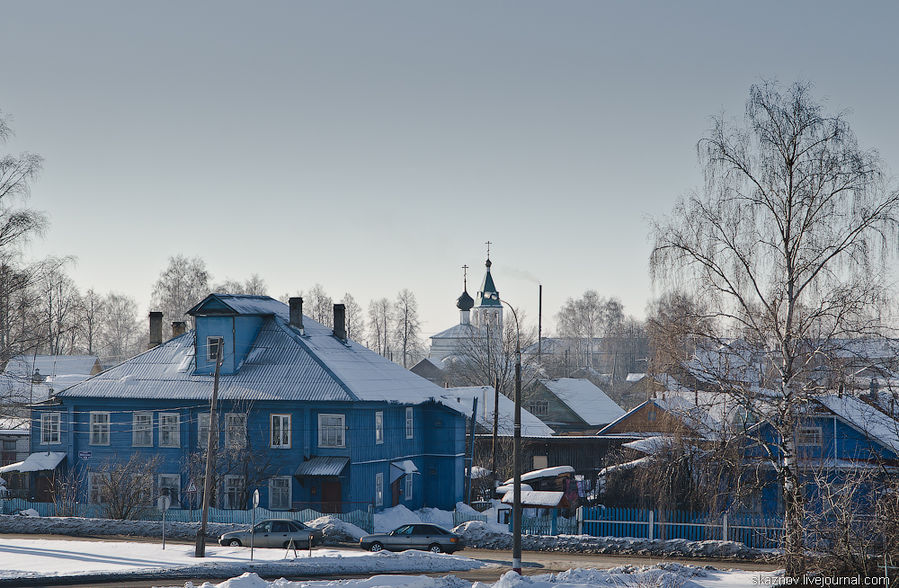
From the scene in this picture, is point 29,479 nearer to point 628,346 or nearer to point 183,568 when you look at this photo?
point 183,568

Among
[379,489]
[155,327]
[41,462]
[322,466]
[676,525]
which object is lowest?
[379,489]

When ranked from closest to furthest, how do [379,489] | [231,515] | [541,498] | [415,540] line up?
[415,540]
[231,515]
[541,498]
[379,489]

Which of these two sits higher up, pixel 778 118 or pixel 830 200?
pixel 778 118

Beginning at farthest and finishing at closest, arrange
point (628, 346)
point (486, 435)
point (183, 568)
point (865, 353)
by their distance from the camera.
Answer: point (628, 346), point (486, 435), point (183, 568), point (865, 353)

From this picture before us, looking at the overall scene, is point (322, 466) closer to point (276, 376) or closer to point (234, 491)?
point (234, 491)

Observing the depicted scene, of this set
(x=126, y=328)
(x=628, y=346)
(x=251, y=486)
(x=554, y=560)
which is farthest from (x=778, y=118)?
(x=628, y=346)

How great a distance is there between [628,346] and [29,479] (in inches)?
4257

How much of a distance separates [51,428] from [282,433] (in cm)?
1102

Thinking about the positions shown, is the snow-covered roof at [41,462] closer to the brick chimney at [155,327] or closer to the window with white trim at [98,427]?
the window with white trim at [98,427]

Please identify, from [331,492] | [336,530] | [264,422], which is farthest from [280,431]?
[336,530]

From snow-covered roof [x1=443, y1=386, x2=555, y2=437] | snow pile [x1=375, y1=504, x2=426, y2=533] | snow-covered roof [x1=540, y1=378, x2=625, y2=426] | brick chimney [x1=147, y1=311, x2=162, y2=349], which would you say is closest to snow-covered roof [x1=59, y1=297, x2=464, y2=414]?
brick chimney [x1=147, y1=311, x2=162, y2=349]

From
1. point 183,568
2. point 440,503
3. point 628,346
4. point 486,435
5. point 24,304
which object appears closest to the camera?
point 183,568

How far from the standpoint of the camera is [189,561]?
27.2 m

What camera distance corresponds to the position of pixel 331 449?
39.2 m
